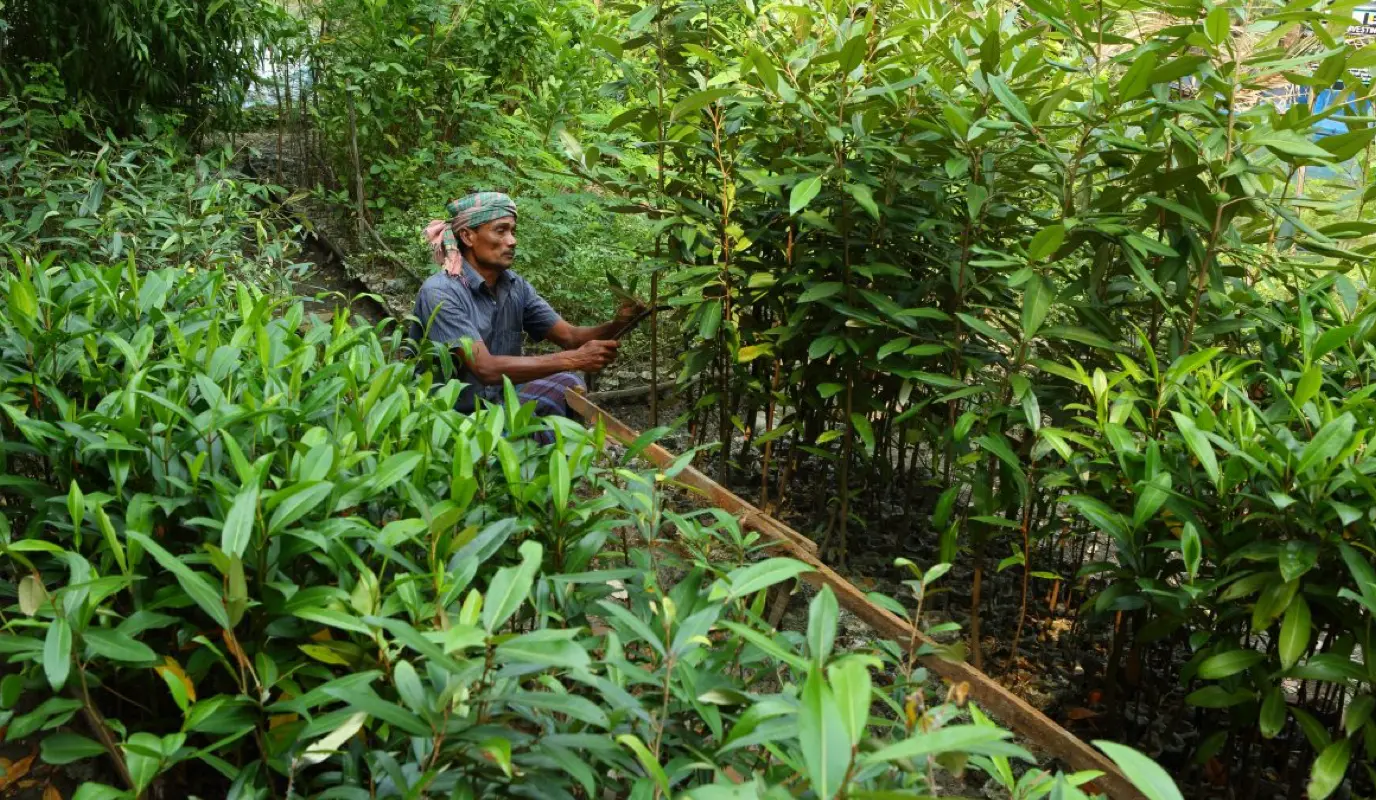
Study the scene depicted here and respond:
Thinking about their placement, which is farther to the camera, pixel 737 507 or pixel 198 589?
pixel 737 507

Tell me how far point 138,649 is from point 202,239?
3.41 meters

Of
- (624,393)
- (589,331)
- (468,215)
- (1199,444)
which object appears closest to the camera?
(1199,444)

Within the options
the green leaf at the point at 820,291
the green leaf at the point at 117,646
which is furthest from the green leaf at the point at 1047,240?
the green leaf at the point at 117,646

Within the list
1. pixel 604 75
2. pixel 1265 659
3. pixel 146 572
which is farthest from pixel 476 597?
pixel 604 75

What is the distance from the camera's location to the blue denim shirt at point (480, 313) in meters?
3.71

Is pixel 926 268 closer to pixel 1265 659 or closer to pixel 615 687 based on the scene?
pixel 1265 659

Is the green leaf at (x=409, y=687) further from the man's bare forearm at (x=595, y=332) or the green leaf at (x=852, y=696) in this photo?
the man's bare forearm at (x=595, y=332)

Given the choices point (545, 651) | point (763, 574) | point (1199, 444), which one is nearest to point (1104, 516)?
point (1199, 444)

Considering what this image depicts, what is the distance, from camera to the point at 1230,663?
1934 mm

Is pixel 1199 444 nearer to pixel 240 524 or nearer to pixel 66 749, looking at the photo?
pixel 240 524

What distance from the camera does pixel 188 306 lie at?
8.95ft

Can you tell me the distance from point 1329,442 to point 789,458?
5.66 ft

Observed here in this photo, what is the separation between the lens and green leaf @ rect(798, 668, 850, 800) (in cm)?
80

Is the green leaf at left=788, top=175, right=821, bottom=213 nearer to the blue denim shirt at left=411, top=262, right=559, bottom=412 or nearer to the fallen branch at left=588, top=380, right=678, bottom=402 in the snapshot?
the blue denim shirt at left=411, top=262, right=559, bottom=412
